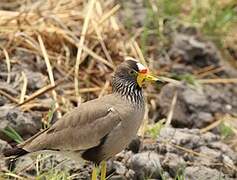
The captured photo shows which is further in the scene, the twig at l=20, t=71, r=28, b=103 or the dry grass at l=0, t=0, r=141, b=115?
the dry grass at l=0, t=0, r=141, b=115

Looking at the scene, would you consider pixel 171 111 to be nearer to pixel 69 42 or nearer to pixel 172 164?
pixel 69 42

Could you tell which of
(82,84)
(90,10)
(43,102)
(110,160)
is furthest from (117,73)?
(90,10)

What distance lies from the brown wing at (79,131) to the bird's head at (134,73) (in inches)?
9.9

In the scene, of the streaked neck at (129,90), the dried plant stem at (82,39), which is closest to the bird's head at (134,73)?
the streaked neck at (129,90)

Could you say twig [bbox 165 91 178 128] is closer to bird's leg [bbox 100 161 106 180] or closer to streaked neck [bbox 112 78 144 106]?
streaked neck [bbox 112 78 144 106]

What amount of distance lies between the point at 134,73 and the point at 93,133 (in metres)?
0.45

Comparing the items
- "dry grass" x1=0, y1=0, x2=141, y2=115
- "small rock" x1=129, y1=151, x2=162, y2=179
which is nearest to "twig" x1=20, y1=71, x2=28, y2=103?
"dry grass" x1=0, y1=0, x2=141, y2=115

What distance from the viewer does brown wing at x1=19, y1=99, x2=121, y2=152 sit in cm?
418

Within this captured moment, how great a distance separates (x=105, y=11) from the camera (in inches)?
263

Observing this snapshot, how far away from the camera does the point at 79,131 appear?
167 inches

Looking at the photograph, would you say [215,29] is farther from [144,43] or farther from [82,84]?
[82,84]

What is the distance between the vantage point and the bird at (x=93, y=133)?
13.7 ft

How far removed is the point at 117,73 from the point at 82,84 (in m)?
1.49

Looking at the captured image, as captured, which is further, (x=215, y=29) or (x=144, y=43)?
(x=215, y=29)
